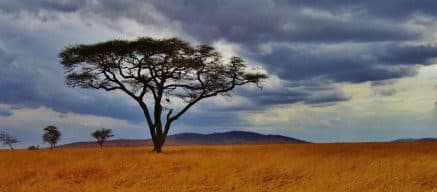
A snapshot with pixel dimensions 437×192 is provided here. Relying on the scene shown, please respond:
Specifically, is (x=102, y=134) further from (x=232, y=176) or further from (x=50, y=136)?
(x=232, y=176)

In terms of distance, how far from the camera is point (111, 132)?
71.5 m

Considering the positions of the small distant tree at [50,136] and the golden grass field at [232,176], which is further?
the small distant tree at [50,136]

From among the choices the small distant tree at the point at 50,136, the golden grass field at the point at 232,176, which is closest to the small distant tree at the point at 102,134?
the small distant tree at the point at 50,136

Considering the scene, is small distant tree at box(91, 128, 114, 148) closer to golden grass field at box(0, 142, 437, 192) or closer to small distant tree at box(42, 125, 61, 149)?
small distant tree at box(42, 125, 61, 149)

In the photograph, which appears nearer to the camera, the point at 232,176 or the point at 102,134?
the point at 232,176

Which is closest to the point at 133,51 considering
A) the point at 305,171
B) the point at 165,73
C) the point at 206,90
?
the point at 165,73

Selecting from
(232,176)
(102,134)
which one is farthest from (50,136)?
(232,176)

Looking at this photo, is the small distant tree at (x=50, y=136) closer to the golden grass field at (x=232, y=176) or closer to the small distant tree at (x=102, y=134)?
the small distant tree at (x=102, y=134)

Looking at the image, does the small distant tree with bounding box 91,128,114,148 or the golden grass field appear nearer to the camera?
the golden grass field

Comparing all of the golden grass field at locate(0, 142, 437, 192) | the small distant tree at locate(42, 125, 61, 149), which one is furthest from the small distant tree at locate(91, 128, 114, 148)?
the golden grass field at locate(0, 142, 437, 192)

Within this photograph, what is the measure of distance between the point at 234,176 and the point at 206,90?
71.0 ft

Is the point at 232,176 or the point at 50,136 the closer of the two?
the point at 232,176

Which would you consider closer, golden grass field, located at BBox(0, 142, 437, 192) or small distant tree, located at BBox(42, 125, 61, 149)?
golden grass field, located at BBox(0, 142, 437, 192)

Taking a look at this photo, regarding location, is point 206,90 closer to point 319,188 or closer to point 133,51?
point 133,51
